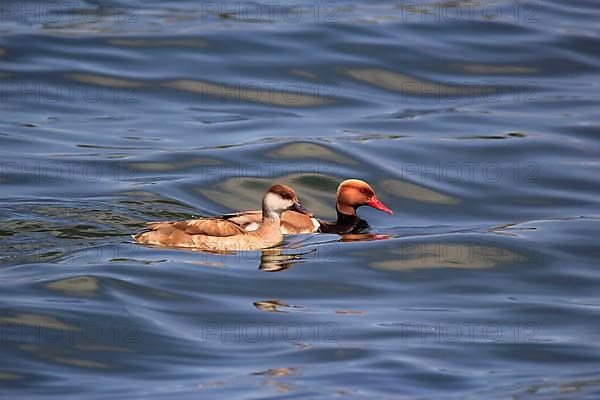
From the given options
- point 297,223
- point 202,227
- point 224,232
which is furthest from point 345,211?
point 202,227

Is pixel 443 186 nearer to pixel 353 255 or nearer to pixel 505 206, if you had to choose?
pixel 505 206

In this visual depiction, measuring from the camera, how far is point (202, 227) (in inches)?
564

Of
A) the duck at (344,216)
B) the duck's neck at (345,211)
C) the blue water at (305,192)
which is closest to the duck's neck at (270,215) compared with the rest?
the blue water at (305,192)

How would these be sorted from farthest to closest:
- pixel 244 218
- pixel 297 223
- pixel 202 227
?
pixel 297 223 < pixel 244 218 < pixel 202 227

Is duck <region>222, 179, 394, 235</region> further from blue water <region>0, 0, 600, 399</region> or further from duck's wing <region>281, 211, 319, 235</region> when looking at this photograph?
blue water <region>0, 0, 600, 399</region>

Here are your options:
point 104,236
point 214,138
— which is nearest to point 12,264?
point 104,236

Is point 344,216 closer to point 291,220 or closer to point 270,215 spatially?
point 291,220

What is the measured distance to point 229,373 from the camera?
421 inches

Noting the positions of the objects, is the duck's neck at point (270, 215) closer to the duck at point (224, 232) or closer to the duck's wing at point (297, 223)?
the duck at point (224, 232)

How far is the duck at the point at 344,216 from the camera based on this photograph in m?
15.8

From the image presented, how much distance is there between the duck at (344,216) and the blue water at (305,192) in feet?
0.84

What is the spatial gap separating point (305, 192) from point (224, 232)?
132 inches

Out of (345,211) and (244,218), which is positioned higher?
(244,218)

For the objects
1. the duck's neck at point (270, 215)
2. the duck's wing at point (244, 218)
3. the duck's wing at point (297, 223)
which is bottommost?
the duck's wing at point (297, 223)
